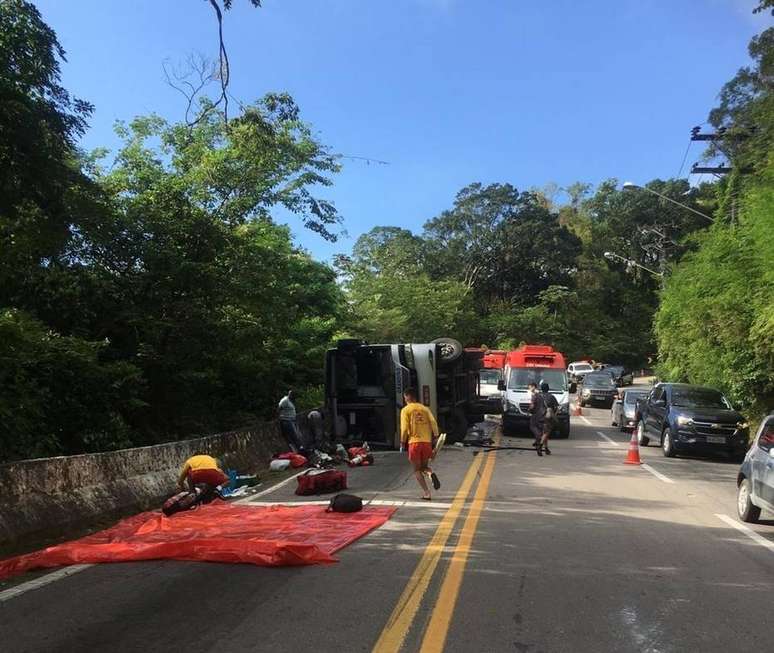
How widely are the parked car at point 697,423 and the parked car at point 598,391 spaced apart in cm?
1769

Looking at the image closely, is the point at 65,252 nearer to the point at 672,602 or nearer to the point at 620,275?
the point at 672,602

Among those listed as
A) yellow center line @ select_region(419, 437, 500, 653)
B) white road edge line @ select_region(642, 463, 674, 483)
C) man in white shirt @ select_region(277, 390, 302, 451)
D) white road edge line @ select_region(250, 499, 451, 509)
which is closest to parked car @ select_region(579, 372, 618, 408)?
white road edge line @ select_region(642, 463, 674, 483)

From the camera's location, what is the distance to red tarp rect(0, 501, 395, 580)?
6.66 meters

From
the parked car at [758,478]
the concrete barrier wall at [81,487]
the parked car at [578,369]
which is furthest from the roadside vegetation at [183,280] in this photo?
the parked car at [578,369]

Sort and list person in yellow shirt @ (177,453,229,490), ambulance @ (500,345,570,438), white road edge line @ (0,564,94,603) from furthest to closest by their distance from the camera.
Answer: ambulance @ (500,345,570,438)
person in yellow shirt @ (177,453,229,490)
white road edge line @ (0,564,94,603)

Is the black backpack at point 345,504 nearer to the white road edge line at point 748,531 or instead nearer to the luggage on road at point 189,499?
the luggage on road at point 189,499

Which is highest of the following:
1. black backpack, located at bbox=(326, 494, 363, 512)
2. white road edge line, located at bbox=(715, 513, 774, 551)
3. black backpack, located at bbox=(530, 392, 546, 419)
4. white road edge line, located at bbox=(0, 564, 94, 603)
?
black backpack, located at bbox=(530, 392, 546, 419)

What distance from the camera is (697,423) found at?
16.8 meters

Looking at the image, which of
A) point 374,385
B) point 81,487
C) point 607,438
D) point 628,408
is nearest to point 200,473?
point 81,487

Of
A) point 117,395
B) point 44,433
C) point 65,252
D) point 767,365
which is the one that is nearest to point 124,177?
point 65,252

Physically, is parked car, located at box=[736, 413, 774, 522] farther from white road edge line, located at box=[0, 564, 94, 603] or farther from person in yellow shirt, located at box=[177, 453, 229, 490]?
white road edge line, located at box=[0, 564, 94, 603]

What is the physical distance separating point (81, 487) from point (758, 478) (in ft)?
27.3

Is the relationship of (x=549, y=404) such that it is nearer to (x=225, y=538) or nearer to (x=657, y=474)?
(x=657, y=474)

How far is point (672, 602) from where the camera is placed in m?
5.60
